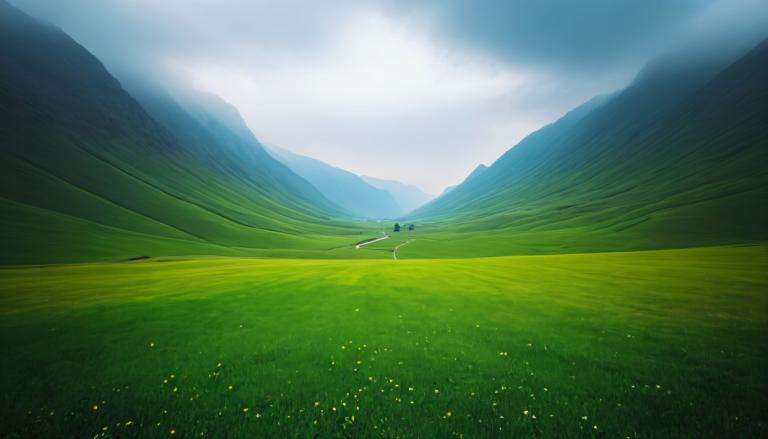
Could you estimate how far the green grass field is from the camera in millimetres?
8430

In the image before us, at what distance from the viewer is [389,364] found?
1249cm

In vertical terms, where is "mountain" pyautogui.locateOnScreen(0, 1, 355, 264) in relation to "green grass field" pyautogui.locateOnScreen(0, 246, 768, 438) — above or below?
above

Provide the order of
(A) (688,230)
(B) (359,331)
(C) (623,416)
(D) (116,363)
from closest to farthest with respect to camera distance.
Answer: (C) (623,416)
(D) (116,363)
(B) (359,331)
(A) (688,230)

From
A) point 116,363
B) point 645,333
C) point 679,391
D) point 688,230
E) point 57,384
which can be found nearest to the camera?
point 679,391

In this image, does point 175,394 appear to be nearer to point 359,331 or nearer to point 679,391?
point 359,331

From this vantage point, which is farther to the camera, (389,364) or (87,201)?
(87,201)

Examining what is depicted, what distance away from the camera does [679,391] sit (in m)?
9.71

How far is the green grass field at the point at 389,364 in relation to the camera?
27.7 feet

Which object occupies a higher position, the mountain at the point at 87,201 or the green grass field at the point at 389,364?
the mountain at the point at 87,201

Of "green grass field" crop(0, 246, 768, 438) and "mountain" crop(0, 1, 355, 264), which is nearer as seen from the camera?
"green grass field" crop(0, 246, 768, 438)

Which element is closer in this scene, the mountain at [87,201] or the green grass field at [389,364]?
the green grass field at [389,364]

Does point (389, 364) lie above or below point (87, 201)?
below

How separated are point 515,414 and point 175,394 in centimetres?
1122

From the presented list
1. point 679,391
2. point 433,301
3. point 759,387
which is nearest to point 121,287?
point 433,301
